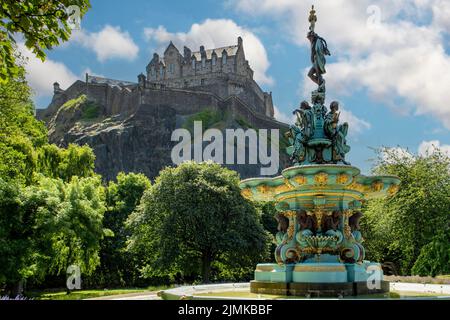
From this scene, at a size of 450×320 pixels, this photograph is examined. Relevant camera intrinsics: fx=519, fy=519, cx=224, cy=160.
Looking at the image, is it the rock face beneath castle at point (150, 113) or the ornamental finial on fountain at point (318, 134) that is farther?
the rock face beneath castle at point (150, 113)

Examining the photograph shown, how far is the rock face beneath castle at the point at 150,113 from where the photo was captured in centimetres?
8019

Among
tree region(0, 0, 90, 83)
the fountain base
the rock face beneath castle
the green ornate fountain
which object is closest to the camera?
tree region(0, 0, 90, 83)

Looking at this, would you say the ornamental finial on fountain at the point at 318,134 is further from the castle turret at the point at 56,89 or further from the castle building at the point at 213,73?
the castle turret at the point at 56,89

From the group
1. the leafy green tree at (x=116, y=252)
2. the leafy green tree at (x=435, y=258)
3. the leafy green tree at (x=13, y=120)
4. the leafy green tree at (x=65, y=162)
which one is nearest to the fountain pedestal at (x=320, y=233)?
the leafy green tree at (x=13, y=120)

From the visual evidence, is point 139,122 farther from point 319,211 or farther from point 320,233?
point 320,233

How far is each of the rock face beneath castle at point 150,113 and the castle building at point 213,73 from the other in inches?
7.7

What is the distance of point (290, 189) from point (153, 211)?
66.6 feet

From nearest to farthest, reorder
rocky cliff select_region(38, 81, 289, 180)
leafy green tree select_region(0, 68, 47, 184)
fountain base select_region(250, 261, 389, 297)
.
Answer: fountain base select_region(250, 261, 389, 297)
leafy green tree select_region(0, 68, 47, 184)
rocky cliff select_region(38, 81, 289, 180)

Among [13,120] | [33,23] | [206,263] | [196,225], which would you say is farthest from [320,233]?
[206,263]

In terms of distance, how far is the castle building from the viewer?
97250mm

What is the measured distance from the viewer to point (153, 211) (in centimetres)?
3144

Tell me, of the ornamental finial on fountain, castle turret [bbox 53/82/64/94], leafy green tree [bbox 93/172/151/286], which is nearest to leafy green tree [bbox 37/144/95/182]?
leafy green tree [bbox 93/172/151/286]

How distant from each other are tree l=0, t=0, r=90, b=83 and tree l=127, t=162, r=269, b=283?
23430 millimetres

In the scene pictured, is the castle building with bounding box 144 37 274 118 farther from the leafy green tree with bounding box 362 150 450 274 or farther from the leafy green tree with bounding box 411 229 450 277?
the leafy green tree with bounding box 411 229 450 277
